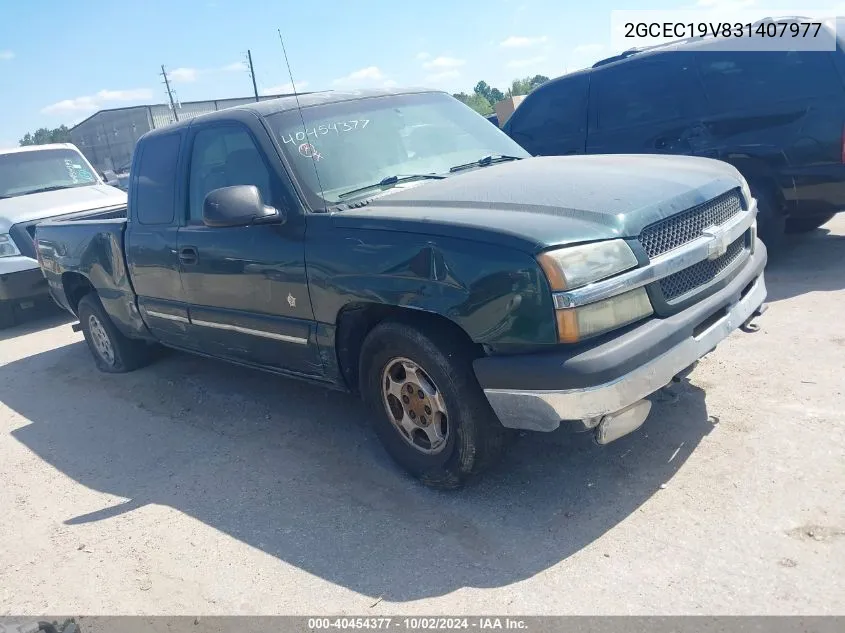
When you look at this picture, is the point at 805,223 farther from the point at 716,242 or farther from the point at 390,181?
the point at 390,181

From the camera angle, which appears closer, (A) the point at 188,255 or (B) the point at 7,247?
(A) the point at 188,255

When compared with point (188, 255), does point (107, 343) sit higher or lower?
lower

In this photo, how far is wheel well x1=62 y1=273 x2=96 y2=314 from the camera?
6.32 metres

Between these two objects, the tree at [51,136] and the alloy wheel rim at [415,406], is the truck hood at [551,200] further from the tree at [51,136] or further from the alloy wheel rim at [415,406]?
the tree at [51,136]

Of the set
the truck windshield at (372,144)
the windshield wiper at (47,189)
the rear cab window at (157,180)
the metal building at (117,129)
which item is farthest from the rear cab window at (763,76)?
the metal building at (117,129)

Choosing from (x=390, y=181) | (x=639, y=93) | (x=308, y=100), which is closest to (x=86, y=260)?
(x=308, y=100)

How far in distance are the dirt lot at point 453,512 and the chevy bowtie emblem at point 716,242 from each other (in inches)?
29.7

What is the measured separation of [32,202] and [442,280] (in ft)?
26.9

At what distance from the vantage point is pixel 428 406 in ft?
11.2

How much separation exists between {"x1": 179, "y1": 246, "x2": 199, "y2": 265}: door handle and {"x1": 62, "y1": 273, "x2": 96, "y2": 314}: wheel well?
212 cm

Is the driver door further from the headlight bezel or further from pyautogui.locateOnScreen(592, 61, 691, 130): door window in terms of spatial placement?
pyautogui.locateOnScreen(592, 61, 691, 130): door window

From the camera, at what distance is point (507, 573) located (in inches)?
113

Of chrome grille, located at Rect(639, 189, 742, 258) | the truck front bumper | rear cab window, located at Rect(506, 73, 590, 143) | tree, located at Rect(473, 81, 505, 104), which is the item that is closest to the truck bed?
the truck front bumper
